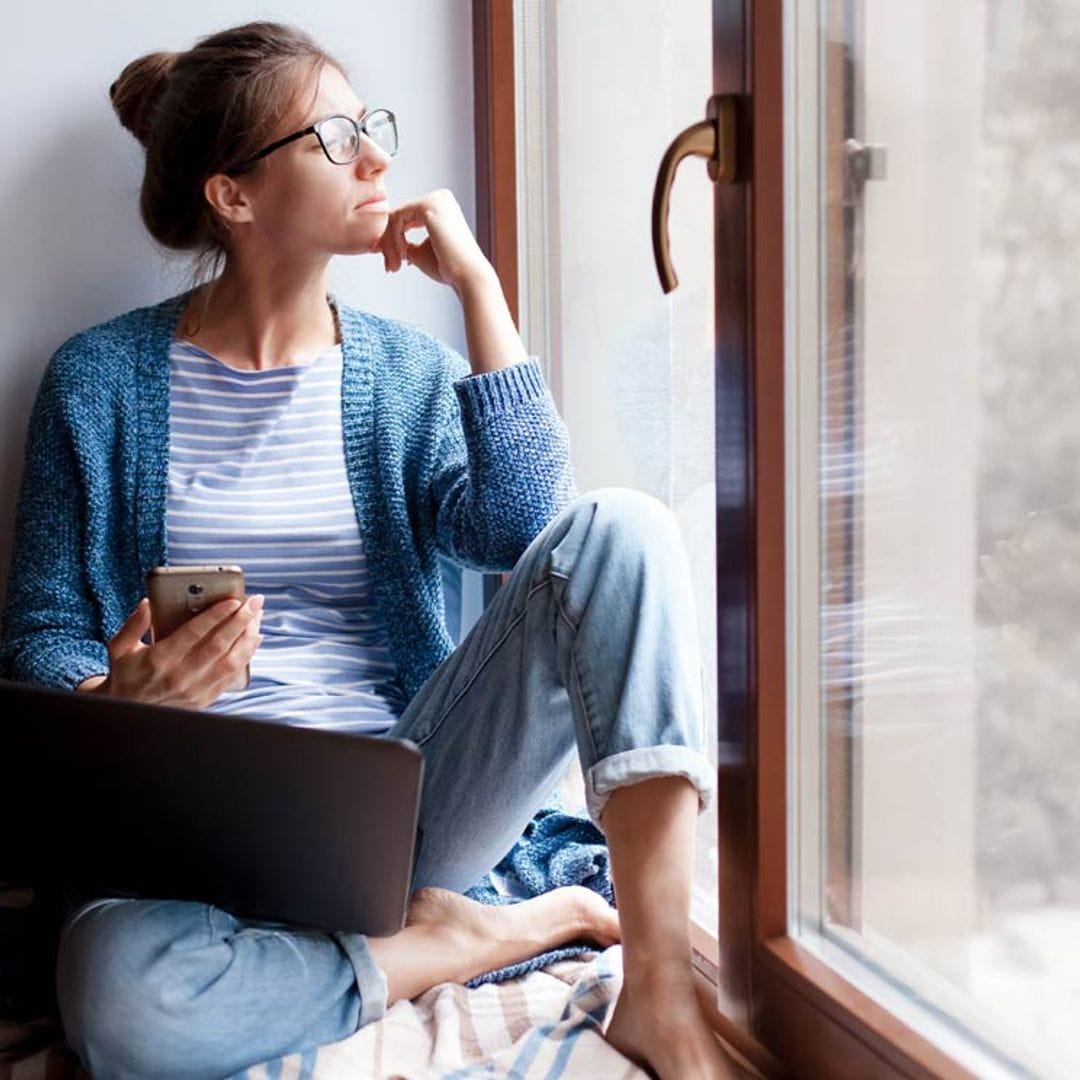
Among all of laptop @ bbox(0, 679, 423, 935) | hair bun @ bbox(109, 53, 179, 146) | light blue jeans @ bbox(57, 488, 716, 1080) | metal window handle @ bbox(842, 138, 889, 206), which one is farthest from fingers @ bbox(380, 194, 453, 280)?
laptop @ bbox(0, 679, 423, 935)

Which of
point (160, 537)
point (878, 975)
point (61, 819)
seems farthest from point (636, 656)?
point (160, 537)

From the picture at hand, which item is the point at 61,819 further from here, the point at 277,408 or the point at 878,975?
the point at 878,975

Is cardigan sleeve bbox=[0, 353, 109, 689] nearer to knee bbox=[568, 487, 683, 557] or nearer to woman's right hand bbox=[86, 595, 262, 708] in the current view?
woman's right hand bbox=[86, 595, 262, 708]

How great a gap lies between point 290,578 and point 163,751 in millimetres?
445

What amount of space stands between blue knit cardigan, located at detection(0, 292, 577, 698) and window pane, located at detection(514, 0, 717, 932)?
0.48 feet

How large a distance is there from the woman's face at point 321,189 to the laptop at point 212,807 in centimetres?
59

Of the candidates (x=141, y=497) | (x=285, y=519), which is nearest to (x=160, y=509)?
(x=141, y=497)

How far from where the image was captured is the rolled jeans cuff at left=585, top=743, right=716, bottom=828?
3.77 ft

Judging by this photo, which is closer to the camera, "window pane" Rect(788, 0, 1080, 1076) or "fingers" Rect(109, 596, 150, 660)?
"window pane" Rect(788, 0, 1080, 1076)

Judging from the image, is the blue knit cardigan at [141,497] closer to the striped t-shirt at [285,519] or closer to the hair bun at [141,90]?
the striped t-shirt at [285,519]

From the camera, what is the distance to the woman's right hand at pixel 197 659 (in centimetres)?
123

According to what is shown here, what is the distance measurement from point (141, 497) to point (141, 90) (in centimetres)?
43

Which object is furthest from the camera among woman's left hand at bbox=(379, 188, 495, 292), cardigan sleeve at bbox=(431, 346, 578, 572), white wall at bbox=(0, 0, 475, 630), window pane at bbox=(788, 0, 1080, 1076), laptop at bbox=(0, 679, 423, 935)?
white wall at bbox=(0, 0, 475, 630)

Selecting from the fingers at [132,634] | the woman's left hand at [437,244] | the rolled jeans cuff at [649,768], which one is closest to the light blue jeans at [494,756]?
the rolled jeans cuff at [649,768]
